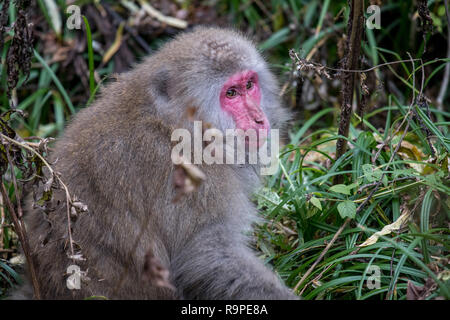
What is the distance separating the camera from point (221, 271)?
3.21 m

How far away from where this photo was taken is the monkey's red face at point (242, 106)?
3.55m

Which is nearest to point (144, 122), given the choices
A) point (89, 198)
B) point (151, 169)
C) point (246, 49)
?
point (151, 169)

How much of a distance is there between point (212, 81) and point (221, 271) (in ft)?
3.84

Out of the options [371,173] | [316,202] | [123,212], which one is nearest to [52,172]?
[123,212]

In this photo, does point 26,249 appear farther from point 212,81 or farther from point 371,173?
point 371,173

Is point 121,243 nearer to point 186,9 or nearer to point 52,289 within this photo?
point 52,289

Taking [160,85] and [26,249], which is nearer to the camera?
[26,249]

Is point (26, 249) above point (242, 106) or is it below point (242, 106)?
below

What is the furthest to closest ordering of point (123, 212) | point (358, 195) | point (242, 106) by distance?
point (358, 195)
point (242, 106)
point (123, 212)

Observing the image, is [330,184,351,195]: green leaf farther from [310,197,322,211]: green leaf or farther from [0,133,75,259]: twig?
[0,133,75,259]: twig

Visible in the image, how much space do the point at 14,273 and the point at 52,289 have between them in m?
0.79

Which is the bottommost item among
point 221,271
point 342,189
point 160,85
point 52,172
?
point 221,271

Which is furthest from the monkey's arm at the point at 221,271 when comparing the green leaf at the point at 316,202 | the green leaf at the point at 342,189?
the green leaf at the point at 342,189

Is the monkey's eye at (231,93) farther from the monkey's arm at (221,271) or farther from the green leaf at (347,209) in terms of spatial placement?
the green leaf at (347,209)
